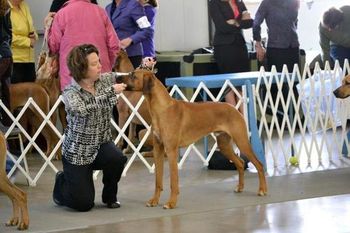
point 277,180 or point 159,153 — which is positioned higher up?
point 159,153

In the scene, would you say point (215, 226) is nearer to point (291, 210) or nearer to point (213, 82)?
point (291, 210)

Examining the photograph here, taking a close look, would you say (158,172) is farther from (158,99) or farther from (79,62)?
(79,62)

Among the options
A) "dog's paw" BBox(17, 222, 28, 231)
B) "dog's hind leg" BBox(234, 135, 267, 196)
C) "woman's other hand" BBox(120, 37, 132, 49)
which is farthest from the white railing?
"dog's paw" BBox(17, 222, 28, 231)

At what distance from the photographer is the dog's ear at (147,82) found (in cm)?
416

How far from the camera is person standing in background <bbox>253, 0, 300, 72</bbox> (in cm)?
667

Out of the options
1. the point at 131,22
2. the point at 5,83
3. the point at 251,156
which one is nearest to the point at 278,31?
the point at 131,22

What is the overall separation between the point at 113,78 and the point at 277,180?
132 cm

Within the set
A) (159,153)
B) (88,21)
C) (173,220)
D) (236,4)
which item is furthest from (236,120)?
(236,4)

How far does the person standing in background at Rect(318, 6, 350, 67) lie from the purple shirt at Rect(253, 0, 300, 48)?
2.27ft

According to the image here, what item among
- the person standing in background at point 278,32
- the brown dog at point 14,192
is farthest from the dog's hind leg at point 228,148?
the person standing in background at point 278,32

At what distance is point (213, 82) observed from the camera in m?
5.34

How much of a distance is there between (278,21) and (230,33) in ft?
2.09

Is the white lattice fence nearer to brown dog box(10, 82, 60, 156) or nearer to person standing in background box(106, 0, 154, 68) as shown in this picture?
person standing in background box(106, 0, 154, 68)

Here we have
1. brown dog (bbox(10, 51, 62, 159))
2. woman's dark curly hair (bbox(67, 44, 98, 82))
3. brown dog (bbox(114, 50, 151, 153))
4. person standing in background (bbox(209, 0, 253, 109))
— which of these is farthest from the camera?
person standing in background (bbox(209, 0, 253, 109))
